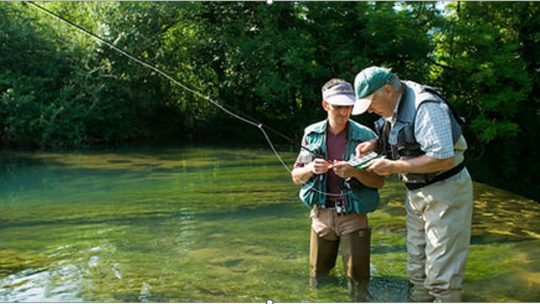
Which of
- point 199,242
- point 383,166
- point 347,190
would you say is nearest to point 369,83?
point 383,166

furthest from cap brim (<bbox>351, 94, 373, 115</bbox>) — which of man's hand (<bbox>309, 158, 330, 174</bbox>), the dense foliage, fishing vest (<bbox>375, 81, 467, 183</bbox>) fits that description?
the dense foliage

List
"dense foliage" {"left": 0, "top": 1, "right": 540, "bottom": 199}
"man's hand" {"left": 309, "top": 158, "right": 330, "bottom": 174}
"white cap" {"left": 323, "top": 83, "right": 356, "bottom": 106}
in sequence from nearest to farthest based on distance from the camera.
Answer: "man's hand" {"left": 309, "top": 158, "right": 330, "bottom": 174} < "white cap" {"left": 323, "top": 83, "right": 356, "bottom": 106} < "dense foliage" {"left": 0, "top": 1, "right": 540, "bottom": 199}

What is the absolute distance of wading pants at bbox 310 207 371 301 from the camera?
436 centimetres

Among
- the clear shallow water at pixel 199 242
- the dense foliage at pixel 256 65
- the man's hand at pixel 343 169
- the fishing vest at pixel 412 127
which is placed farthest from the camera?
the dense foliage at pixel 256 65

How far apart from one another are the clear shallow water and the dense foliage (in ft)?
23.3

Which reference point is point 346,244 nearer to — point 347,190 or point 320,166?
point 347,190

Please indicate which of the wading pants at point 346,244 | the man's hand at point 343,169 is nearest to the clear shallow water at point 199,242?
the wading pants at point 346,244

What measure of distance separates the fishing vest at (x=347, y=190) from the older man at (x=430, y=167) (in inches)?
19.0

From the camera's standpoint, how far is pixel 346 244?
439cm

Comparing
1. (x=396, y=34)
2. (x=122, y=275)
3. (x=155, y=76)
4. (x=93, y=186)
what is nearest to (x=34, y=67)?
(x=155, y=76)

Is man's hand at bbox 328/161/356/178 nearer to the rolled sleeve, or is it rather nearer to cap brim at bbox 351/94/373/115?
cap brim at bbox 351/94/373/115

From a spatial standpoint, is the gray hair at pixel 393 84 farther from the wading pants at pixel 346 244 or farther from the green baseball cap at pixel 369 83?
the wading pants at pixel 346 244

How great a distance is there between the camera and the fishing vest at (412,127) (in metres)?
3.60

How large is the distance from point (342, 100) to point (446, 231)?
3.93 ft
